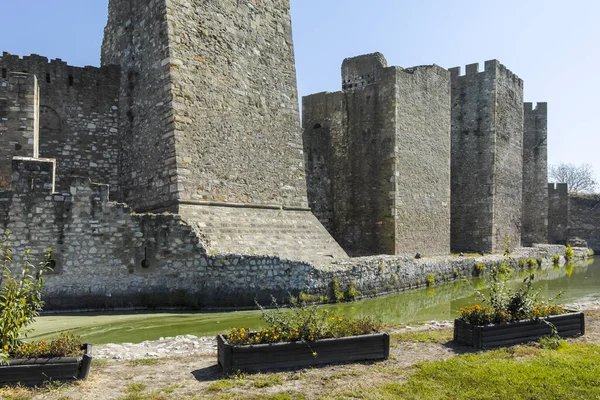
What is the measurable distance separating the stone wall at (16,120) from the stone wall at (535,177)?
29051mm

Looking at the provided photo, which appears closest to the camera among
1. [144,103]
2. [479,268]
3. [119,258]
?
[119,258]

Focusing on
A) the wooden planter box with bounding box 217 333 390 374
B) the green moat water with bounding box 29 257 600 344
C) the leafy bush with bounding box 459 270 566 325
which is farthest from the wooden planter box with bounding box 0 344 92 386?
the leafy bush with bounding box 459 270 566 325

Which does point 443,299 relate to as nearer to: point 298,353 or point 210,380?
point 298,353

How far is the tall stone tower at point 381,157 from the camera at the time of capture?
2072cm

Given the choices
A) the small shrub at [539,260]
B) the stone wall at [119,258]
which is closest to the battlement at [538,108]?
the small shrub at [539,260]

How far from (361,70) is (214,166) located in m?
11.1

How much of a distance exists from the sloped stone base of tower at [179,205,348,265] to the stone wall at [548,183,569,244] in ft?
92.9

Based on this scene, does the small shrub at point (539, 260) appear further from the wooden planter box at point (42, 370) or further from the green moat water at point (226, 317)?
the wooden planter box at point (42, 370)

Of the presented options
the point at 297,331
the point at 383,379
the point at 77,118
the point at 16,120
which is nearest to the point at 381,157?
the point at 77,118

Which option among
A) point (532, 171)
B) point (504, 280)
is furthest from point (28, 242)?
point (532, 171)

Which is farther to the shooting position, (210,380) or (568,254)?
(568,254)

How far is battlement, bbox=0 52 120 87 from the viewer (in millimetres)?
14477

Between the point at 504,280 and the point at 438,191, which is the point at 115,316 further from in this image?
the point at 438,191

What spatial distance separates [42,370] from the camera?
18.7 feet
